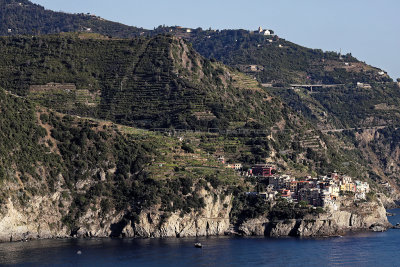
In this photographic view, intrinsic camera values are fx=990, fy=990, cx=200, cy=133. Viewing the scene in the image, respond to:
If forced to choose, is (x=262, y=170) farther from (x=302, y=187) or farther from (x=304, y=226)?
(x=304, y=226)

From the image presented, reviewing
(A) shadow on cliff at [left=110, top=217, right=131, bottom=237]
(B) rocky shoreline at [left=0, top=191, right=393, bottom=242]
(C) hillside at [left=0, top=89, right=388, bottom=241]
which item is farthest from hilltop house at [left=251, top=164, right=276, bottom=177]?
(A) shadow on cliff at [left=110, top=217, right=131, bottom=237]

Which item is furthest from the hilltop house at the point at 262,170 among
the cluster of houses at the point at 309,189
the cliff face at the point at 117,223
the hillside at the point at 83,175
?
the cliff face at the point at 117,223

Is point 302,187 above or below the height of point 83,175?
below

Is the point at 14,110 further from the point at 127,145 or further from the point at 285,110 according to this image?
the point at 285,110

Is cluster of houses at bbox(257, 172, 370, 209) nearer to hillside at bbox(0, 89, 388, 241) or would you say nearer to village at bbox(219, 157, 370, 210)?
village at bbox(219, 157, 370, 210)

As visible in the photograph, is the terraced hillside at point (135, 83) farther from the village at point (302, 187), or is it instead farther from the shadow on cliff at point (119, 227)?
the shadow on cliff at point (119, 227)

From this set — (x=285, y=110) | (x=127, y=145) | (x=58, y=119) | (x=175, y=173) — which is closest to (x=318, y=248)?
(x=175, y=173)

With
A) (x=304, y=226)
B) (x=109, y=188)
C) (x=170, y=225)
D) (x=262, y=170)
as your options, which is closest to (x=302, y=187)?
(x=262, y=170)
